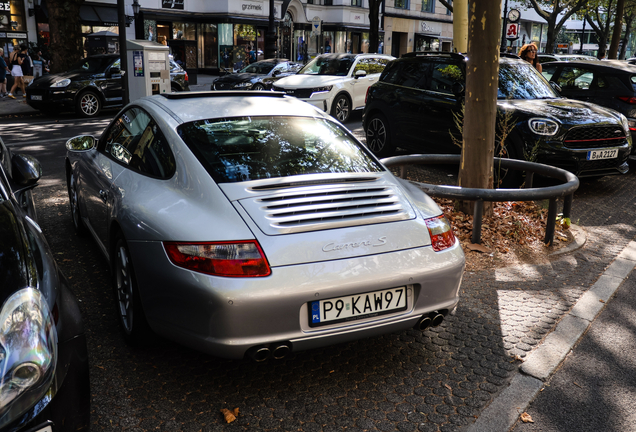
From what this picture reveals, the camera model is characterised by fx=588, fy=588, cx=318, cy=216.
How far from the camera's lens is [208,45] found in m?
36.5

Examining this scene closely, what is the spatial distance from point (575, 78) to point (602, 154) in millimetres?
3921

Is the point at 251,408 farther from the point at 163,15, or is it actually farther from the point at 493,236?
the point at 163,15

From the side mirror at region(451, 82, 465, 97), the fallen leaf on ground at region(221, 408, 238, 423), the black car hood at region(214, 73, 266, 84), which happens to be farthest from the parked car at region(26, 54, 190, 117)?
the fallen leaf on ground at region(221, 408, 238, 423)

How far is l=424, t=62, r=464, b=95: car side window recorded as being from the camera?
888 cm

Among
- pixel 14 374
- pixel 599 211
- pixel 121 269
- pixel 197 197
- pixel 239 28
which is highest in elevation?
pixel 239 28

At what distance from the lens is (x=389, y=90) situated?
32.8ft

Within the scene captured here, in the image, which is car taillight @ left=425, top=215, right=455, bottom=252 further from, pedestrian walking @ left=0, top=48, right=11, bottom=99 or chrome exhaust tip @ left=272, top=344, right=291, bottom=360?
pedestrian walking @ left=0, top=48, right=11, bottom=99

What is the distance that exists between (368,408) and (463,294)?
5.87 feet

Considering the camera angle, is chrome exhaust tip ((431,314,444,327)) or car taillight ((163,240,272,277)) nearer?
car taillight ((163,240,272,277))

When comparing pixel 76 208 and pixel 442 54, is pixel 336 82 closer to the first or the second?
pixel 442 54

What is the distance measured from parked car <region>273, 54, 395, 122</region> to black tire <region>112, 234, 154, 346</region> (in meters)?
11.1

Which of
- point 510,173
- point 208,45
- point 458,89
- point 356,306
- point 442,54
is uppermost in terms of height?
point 208,45

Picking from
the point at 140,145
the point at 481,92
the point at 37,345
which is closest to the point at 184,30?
the point at 481,92

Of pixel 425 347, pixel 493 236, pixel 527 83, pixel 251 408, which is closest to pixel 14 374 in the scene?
pixel 251 408
